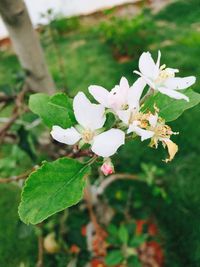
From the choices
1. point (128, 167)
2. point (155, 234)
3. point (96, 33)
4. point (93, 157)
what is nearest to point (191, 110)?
point (128, 167)

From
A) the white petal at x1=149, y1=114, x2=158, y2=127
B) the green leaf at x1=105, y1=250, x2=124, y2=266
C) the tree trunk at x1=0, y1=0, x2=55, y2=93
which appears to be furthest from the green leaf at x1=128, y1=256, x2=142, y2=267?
the white petal at x1=149, y1=114, x2=158, y2=127

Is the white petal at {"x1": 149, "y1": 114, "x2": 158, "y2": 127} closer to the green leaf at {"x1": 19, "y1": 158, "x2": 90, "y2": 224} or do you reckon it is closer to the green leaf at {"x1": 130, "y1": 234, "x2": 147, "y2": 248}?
the green leaf at {"x1": 19, "y1": 158, "x2": 90, "y2": 224}

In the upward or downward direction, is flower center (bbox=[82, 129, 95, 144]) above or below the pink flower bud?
above

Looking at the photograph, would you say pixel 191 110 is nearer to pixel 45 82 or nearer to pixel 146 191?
pixel 146 191

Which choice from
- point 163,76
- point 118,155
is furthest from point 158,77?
point 118,155

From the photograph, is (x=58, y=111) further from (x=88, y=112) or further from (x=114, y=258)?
(x=114, y=258)

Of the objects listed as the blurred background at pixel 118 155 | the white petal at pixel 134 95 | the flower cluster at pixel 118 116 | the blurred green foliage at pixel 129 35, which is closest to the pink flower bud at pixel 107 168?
the flower cluster at pixel 118 116
